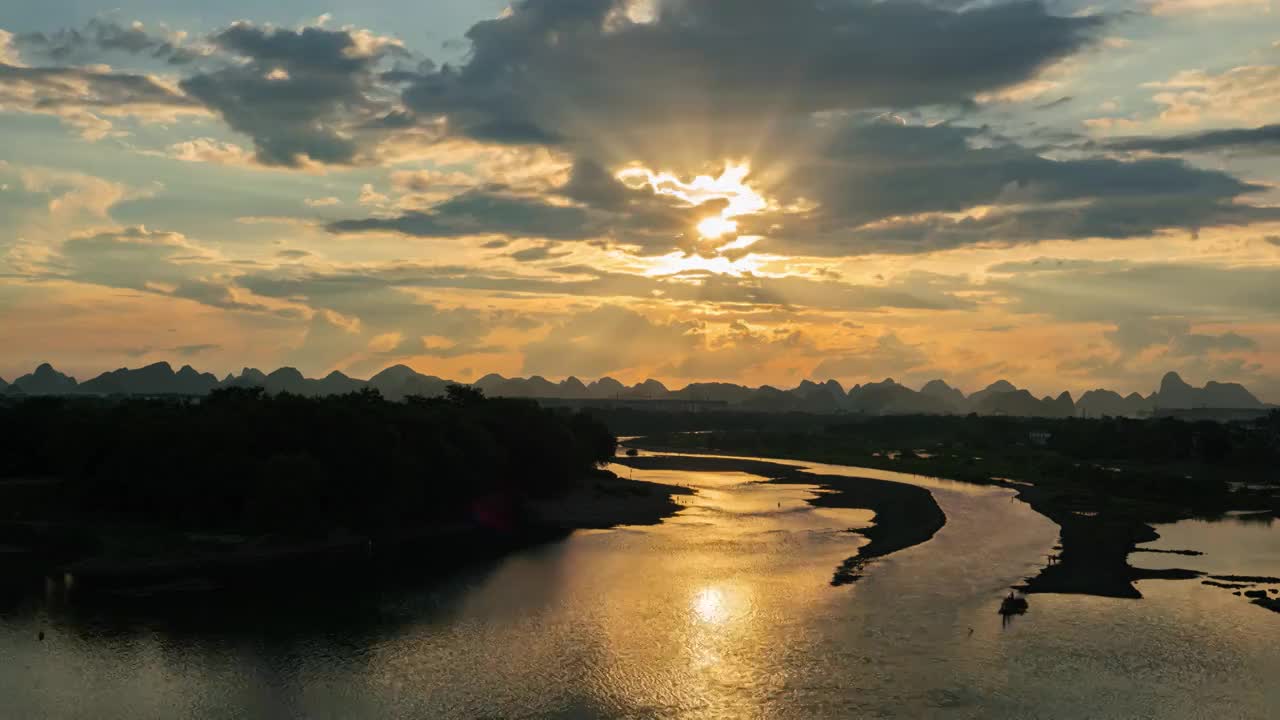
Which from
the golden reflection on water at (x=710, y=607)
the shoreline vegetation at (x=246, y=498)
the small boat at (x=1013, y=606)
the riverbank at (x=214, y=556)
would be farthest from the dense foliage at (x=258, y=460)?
the small boat at (x=1013, y=606)

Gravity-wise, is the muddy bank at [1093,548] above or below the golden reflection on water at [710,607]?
above

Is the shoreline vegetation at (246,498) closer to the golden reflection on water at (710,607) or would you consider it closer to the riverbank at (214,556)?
the riverbank at (214,556)

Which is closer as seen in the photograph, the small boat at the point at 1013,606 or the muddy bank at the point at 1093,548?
the small boat at the point at 1013,606

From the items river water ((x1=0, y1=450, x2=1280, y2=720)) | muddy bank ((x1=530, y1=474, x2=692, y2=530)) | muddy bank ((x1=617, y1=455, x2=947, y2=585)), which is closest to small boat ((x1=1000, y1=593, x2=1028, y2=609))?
river water ((x1=0, y1=450, x2=1280, y2=720))

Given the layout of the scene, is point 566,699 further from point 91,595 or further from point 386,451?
point 386,451

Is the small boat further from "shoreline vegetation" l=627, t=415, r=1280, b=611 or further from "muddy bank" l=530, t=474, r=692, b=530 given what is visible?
"muddy bank" l=530, t=474, r=692, b=530

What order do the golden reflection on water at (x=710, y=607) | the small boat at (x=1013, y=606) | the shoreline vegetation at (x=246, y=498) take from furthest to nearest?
1. the shoreline vegetation at (x=246, y=498)
2. the small boat at (x=1013, y=606)
3. the golden reflection on water at (x=710, y=607)

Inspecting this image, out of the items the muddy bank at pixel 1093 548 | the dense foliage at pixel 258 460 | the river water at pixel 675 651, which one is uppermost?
the dense foliage at pixel 258 460
